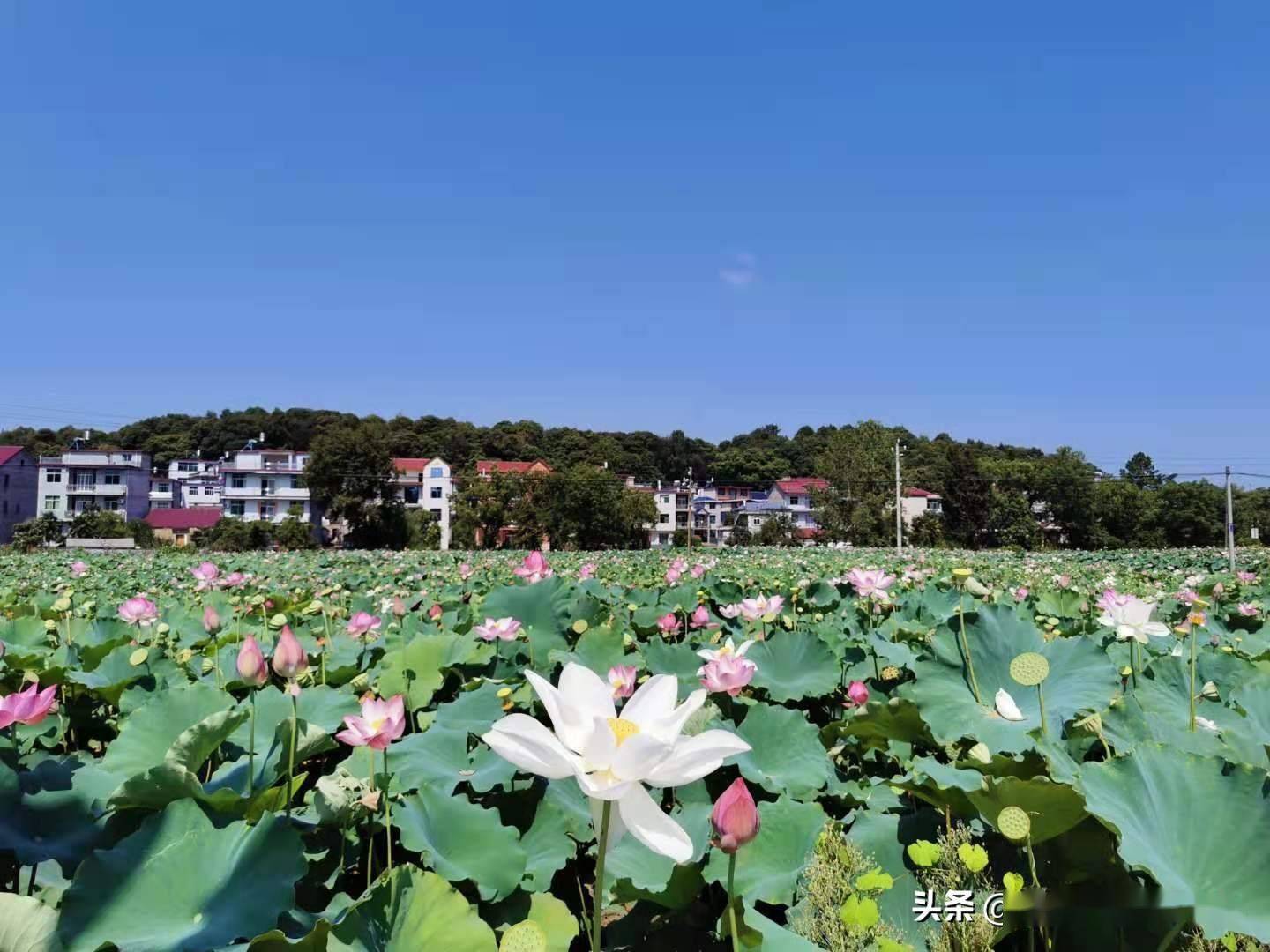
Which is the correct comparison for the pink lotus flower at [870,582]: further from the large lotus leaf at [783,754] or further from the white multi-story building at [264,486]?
the white multi-story building at [264,486]

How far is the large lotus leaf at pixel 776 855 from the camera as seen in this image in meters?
1.14

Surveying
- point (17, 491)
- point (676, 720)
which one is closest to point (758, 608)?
point (676, 720)

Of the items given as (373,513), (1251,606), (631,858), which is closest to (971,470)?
(373,513)

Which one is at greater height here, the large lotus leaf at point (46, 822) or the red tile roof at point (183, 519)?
the large lotus leaf at point (46, 822)

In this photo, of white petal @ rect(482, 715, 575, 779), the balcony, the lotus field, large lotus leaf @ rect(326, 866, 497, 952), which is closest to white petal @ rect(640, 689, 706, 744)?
the lotus field

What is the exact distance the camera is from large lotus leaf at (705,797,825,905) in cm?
114

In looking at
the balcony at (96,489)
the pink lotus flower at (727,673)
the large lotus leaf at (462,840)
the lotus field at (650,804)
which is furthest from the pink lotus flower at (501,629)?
the balcony at (96,489)

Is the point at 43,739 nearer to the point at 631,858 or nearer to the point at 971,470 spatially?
the point at 631,858

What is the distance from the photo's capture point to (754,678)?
2.18m

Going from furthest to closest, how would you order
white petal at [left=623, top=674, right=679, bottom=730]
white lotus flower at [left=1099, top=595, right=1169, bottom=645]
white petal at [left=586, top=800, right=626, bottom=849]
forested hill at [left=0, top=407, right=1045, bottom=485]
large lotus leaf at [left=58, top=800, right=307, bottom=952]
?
forested hill at [left=0, top=407, right=1045, bottom=485], white lotus flower at [left=1099, top=595, right=1169, bottom=645], large lotus leaf at [left=58, top=800, right=307, bottom=952], white petal at [left=623, top=674, right=679, bottom=730], white petal at [left=586, top=800, right=626, bottom=849]

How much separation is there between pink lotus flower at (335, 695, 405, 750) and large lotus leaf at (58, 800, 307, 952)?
167 mm

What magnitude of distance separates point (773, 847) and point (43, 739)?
6.25ft

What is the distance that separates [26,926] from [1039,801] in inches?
47.5

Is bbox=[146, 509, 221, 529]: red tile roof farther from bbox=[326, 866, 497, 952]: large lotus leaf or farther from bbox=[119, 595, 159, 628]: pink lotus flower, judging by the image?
bbox=[326, 866, 497, 952]: large lotus leaf
